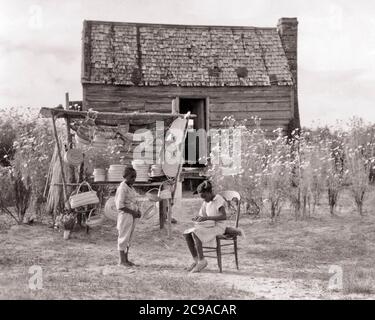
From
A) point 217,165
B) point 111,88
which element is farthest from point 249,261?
point 111,88

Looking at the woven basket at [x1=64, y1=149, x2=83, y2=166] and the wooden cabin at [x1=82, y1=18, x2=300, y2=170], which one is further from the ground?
the wooden cabin at [x1=82, y1=18, x2=300, y2=170]

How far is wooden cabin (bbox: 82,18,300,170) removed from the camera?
58.2 ft

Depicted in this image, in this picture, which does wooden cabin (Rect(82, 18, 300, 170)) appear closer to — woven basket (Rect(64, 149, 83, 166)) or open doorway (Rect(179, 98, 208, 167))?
open doorway (Rect(179, 98, 208, 167))

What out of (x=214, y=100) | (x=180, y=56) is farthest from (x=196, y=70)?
(x=214, y=100)

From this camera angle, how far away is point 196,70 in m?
18.2

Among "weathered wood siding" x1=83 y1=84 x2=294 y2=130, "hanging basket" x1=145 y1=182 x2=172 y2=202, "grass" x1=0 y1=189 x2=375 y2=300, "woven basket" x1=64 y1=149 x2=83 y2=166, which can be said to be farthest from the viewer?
"weathered wood siding" x1=83 y1=84 x2=294 y2=130

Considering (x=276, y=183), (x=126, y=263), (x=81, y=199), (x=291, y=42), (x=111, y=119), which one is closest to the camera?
(x=126, y=263)

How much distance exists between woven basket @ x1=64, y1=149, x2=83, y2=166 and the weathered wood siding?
7.67m

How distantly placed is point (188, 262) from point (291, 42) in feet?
42.9

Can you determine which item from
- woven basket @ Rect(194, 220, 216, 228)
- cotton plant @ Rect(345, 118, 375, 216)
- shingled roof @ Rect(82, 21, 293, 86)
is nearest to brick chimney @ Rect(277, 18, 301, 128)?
shingled roof @ Rect(82, 21, 293, 86)

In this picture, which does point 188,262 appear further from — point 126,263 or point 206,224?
point 206,224

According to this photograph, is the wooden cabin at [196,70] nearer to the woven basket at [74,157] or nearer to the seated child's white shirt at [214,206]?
the woven basket at [74,157]
